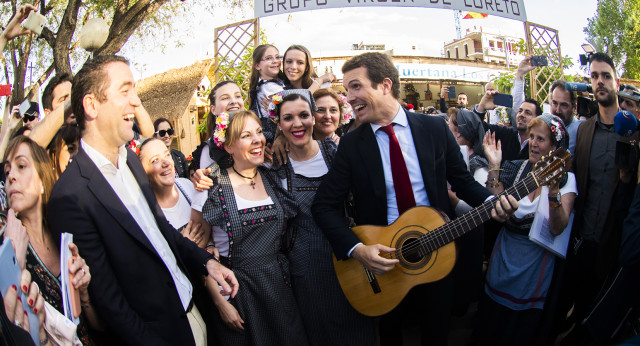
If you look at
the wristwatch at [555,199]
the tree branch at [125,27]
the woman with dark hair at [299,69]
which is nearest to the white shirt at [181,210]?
the woman with dark hair at [299,69]

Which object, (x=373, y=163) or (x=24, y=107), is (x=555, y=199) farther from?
(x=24, y=107)

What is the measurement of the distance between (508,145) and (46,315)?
405 cm

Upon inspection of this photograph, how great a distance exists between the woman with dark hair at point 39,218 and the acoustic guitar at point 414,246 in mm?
1528

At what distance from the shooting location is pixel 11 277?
130cm

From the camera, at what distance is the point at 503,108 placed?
540 cm

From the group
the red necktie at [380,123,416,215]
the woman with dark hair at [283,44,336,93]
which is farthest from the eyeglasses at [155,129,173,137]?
the red necktie at [380,123,416,215]

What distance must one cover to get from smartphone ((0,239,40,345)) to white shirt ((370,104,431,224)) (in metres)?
1.94

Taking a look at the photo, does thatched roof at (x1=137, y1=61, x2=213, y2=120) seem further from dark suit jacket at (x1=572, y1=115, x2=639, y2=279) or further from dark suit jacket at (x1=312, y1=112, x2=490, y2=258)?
dark suit jacket at (x1=572, y1=115, x2=639, y2=279)

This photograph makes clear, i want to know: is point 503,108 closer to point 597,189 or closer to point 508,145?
point 508,145

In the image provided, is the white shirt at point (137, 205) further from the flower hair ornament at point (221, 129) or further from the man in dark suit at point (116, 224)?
the flower hair ornament at point (221, 129)

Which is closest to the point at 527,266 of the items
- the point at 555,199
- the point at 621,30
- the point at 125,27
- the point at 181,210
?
the point at 555,199

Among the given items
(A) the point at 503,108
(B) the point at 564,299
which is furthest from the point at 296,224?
(A) the point at 503,108

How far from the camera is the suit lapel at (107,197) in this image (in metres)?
1.81

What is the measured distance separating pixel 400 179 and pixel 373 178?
17 cm
